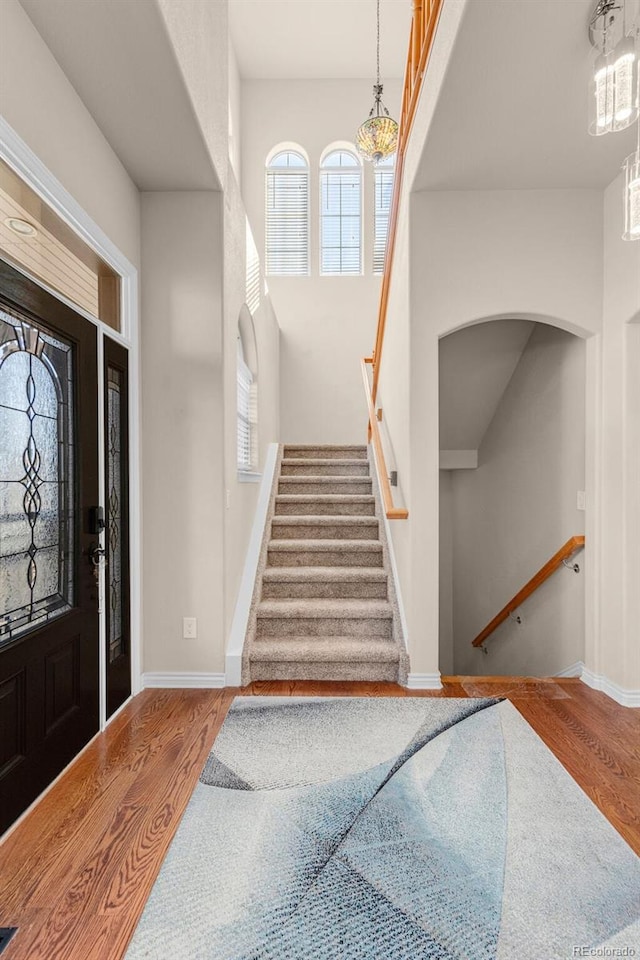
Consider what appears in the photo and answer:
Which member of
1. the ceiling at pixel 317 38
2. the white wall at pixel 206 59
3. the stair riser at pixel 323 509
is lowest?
the stair riser at pixel 323 509

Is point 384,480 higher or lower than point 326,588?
higher

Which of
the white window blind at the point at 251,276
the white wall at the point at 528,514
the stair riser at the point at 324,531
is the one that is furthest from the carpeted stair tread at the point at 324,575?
the white window blind at the point at 251,276

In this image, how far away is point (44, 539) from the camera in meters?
2.18

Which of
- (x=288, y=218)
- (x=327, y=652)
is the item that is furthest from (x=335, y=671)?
(x=288, y=218)

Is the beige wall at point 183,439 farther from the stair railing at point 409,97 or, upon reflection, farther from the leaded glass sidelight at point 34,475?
the stair railing at point 409,97

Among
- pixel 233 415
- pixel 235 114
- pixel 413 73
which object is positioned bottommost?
pixel 233 415

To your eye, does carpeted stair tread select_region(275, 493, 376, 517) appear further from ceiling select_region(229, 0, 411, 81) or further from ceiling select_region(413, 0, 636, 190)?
ceiling select_region(229, 0, 411, 81)

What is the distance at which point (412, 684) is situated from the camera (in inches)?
125

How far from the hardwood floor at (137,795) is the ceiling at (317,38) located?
20.4 ft

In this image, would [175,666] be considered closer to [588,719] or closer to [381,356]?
[588,719]

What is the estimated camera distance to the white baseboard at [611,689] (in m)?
2.97

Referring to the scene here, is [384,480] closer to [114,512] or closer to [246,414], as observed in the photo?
[246,414]

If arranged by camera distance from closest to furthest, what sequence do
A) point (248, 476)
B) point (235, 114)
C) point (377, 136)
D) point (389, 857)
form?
point (389, 857), point (248, 476), point (377, 136), point (235, 114)

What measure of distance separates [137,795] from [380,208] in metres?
6.27
